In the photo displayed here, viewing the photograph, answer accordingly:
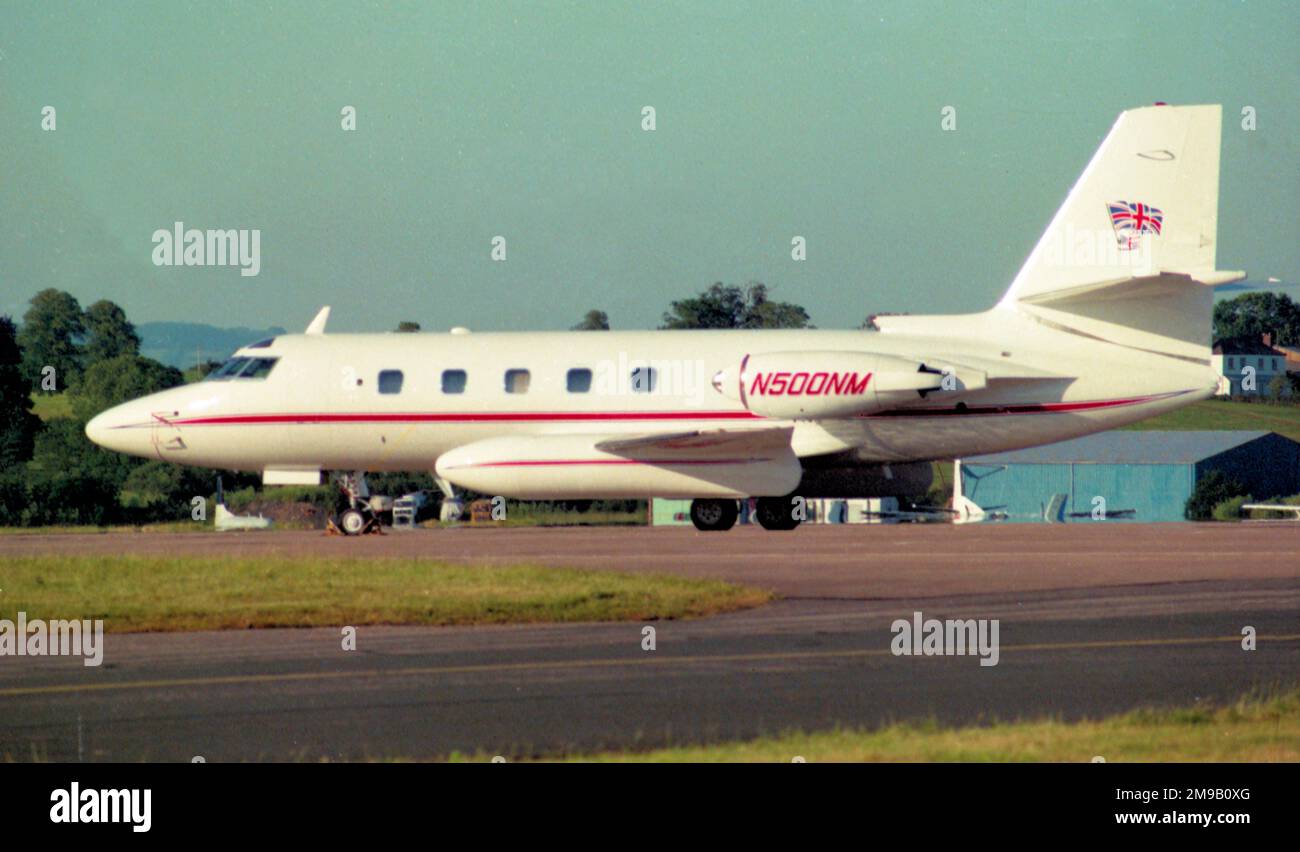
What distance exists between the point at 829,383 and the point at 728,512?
15.2 ft

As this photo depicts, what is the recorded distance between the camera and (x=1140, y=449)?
7025 centimetres

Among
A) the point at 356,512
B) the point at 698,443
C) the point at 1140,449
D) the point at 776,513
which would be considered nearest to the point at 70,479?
the point at 356,512

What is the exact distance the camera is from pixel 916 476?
103ft

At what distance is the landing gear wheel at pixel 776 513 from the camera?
105ft

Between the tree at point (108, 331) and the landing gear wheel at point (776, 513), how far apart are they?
324ft

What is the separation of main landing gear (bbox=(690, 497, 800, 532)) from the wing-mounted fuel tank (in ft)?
11.7

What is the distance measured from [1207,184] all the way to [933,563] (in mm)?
10099

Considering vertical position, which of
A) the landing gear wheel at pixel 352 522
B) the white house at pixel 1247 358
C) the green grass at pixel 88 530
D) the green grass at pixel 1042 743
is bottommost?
the green grass at pixel 1042 743

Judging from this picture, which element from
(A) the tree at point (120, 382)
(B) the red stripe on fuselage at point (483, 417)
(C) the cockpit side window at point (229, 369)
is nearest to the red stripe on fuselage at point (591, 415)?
(B) the red stripe on fuselage at point (483, 417)

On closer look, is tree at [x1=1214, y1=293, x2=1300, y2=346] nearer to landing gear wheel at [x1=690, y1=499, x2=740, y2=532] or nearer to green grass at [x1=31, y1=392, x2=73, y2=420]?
green grass at [x1=31, y1=392, x2=73, y2=420]

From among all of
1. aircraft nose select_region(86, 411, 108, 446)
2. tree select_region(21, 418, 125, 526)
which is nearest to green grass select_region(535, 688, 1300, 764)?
aircraft nose select_region(86, 411, 108, 446)

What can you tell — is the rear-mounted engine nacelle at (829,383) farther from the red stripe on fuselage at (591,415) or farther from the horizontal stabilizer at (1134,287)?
the horizontal stabilizer at (1134,287)

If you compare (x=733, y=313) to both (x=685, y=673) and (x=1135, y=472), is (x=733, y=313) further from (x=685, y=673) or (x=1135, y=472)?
(x=685, y=673)
